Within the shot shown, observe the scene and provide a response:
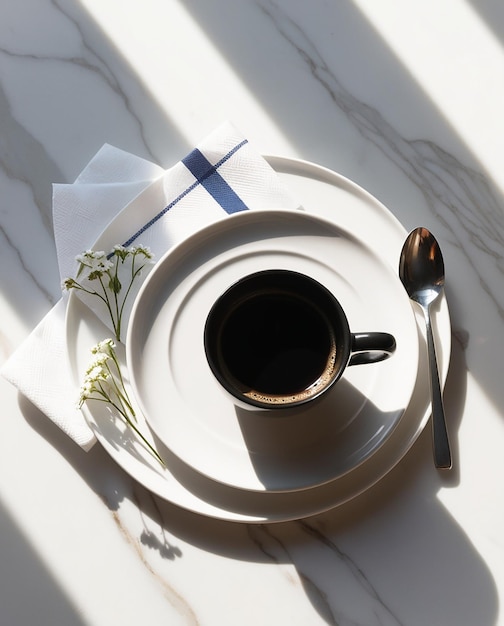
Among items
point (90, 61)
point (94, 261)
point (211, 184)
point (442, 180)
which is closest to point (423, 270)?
point (442, 180)

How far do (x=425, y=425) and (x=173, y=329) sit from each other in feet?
1.00

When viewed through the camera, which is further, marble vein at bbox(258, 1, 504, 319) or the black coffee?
marble vein at bbox(258, 1, 504, 319)

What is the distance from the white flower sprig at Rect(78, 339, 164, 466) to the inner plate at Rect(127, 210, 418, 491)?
0.06 metres

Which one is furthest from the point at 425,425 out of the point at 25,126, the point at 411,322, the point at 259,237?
the point at 25,126

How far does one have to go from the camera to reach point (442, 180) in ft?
2.93

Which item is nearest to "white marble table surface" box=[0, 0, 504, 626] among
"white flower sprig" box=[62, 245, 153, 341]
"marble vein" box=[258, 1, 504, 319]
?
"marble vein" box=[258, 1, 504, 319]

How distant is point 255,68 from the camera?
909mm

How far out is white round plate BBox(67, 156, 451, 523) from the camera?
77 cm

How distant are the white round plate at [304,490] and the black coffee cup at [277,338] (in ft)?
0.33

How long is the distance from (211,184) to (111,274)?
0.16m

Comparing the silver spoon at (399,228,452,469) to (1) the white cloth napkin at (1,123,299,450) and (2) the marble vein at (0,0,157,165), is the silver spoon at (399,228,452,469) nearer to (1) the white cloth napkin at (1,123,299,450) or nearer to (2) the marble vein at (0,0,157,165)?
(1) the white cloth napkin at (1,123,299,450)

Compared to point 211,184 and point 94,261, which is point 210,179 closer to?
point 211,184

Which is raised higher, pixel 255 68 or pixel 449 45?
pixel 255 68

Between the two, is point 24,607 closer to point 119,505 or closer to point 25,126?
point 119,505
